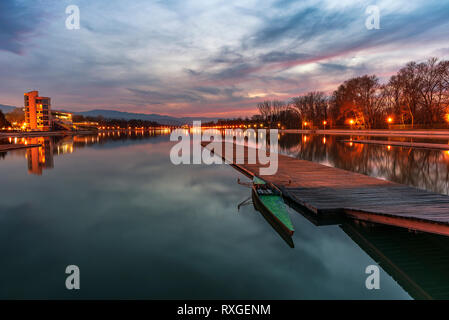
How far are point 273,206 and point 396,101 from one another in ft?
273

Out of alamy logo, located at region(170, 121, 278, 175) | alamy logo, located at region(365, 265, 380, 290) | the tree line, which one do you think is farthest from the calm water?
the tree line

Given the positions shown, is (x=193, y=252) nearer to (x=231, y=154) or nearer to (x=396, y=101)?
(x=231, y=154)

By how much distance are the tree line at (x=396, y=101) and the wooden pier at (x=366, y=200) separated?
5765 cm

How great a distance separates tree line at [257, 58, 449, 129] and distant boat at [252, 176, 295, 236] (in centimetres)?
6283

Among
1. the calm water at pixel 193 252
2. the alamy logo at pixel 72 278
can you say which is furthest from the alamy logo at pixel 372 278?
the alamy logo at pixel 72 278

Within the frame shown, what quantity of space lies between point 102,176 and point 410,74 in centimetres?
7770

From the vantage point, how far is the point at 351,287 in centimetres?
727

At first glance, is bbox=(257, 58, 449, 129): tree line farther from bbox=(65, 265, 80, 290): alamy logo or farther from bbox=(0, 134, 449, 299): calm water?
bbox=(65, 265, 80, 290): alamy logo

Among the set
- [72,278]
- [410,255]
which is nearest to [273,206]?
[410,255]

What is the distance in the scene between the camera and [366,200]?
11430 mm

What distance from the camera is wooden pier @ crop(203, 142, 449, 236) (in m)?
8.73

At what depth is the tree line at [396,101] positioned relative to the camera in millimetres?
63375
